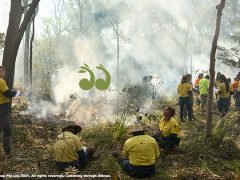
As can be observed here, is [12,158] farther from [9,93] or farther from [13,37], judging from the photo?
[13,37]

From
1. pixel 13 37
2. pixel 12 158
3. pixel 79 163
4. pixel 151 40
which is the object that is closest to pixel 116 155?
pixel 79 163

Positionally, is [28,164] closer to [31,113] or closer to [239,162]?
[239,162]

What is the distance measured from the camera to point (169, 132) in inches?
301

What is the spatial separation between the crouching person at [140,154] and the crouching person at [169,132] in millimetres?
1438

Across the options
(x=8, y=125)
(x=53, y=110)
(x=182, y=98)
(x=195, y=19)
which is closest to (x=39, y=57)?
(x=195, y=19)

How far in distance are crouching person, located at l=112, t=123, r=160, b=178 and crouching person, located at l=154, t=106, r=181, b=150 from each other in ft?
4.72

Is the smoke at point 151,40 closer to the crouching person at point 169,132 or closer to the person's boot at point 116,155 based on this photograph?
the crouching person at point 169,132

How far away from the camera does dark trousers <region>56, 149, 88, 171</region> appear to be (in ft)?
20.3

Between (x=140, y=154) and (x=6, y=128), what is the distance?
3.02 metres

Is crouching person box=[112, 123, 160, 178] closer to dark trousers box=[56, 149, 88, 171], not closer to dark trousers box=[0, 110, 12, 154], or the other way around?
dark trousers box=[56, 149, 88, 171]

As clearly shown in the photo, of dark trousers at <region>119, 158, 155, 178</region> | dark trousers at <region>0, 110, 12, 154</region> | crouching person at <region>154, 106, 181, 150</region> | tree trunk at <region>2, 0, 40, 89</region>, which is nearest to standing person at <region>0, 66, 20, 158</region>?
dark trousers at <region>0, 110, 12, 154</region>

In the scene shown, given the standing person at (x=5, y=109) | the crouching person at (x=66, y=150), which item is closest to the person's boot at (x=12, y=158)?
the standing person at (x=5, y=109)

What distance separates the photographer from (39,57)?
50844 millimetres

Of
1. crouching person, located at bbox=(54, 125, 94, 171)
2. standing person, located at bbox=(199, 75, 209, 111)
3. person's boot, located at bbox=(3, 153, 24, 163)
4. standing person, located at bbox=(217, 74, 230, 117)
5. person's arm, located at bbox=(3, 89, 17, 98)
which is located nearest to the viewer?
crouching person, located at bbox=(54, 125, 94, 171)
